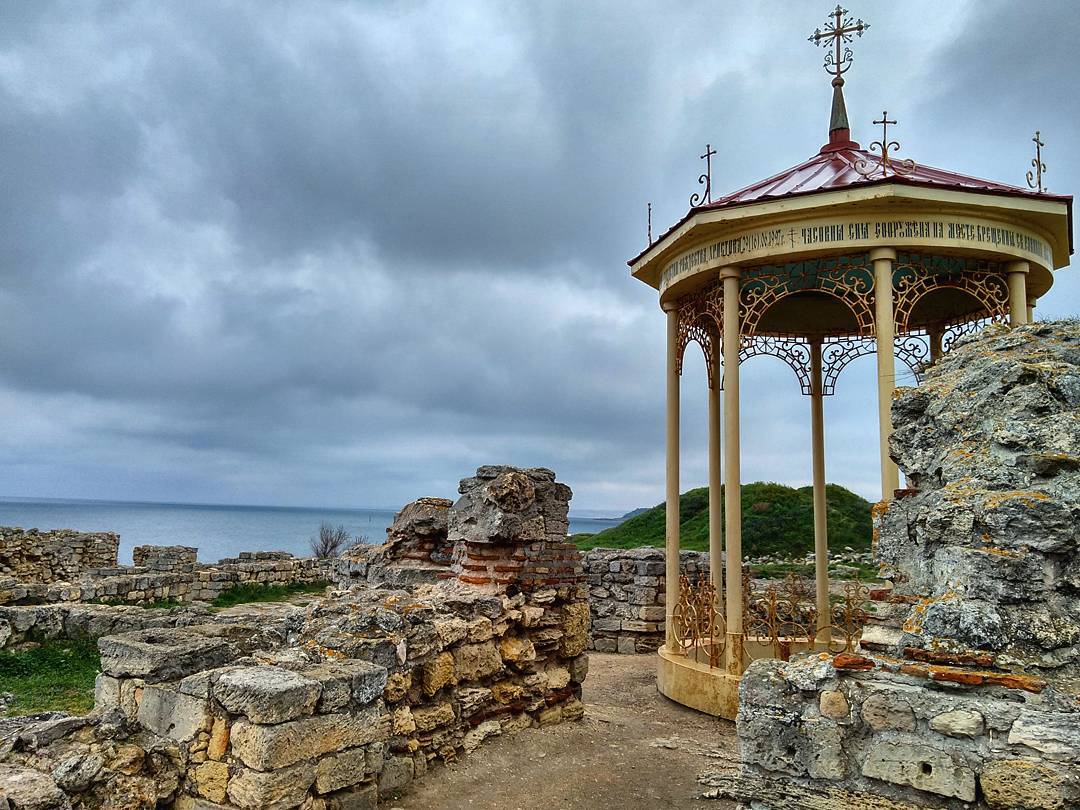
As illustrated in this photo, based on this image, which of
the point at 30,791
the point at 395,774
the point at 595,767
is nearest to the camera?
the point at 30,791

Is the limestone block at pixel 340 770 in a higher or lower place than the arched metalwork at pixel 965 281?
lower

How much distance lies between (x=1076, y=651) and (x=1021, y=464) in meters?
0.87

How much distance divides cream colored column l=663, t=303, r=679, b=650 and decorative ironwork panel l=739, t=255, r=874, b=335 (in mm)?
1013

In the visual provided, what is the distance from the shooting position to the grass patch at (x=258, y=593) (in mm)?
17078

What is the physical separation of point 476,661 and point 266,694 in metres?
2.76

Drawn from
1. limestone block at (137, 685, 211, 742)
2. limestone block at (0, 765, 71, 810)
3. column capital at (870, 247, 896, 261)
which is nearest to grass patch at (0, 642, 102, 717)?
limestone block at (137, 685, 211, 742)

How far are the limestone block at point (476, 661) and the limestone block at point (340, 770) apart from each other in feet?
5.82

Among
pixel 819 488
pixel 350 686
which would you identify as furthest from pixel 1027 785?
pixel 819 488

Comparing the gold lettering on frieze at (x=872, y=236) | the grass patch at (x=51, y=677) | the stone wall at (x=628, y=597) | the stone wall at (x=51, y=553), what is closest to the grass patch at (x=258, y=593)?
the stone wall at (x=51, y=553)

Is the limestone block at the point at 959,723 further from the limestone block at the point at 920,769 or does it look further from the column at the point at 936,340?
the column at the point at 936,340

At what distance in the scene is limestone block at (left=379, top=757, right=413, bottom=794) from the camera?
5422 mm

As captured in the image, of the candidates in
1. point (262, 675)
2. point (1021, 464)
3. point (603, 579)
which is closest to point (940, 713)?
point (1021, 464)

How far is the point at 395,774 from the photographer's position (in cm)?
554

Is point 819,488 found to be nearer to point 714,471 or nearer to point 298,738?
point 714,471
